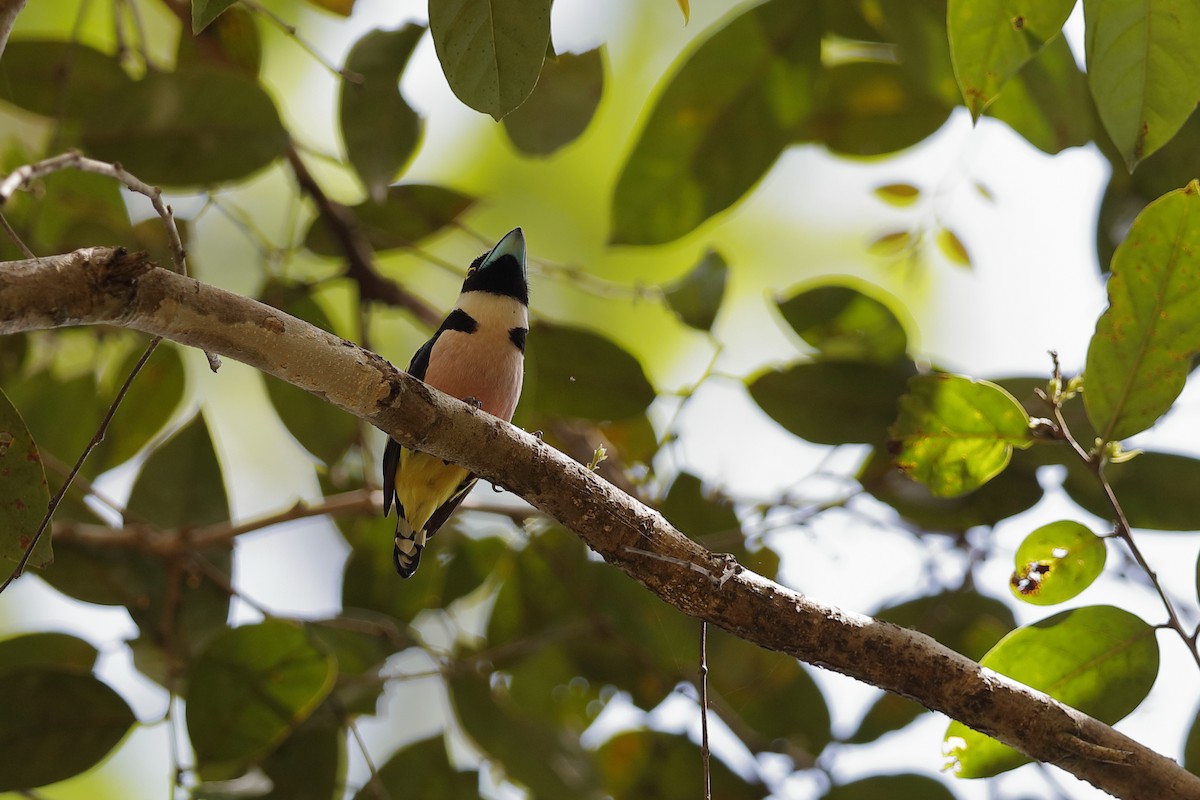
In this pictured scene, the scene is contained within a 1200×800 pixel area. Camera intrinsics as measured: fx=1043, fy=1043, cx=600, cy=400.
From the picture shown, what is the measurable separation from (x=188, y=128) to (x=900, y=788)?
2.49 metres

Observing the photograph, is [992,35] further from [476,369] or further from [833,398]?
[476,369]

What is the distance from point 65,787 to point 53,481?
2.06m

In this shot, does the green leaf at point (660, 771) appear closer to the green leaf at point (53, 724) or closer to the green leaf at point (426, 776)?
the green leaf at point (426, 776)

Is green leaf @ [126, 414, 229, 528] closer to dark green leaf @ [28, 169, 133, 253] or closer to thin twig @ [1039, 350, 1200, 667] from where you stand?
dark green leaf @ [28, 169, 133, 253]

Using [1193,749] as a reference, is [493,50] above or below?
above

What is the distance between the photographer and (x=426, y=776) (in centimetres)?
272

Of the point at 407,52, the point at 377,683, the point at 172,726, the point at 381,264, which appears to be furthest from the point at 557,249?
the point at 172,726

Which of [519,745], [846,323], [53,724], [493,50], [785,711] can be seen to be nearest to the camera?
[493,50]

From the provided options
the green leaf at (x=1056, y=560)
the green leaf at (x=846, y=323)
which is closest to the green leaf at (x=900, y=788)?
the green leaf at (x=1056, y=560)

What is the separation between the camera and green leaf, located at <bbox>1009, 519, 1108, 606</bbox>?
1.87 m

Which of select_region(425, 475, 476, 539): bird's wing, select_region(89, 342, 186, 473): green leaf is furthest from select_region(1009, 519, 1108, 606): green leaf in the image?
select_region(89, 342, 186, 473): green leaf

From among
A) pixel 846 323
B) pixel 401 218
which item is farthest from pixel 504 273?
pixel 846 323

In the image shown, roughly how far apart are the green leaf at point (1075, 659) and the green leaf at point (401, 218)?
1.87m

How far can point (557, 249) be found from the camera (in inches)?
182
